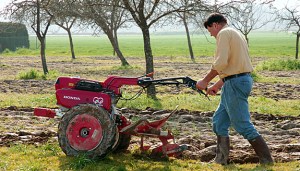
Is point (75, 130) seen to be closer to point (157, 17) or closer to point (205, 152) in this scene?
point (205, 152)

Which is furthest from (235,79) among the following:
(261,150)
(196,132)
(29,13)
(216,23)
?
(29,13)

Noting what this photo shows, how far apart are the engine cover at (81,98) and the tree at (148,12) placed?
295 inches

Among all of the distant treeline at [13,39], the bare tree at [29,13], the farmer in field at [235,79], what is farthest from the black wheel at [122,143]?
the distant treeline at [13,39]

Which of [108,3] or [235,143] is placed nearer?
[235,143]

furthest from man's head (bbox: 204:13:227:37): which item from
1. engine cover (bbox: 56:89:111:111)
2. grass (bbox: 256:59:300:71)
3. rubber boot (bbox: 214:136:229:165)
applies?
grass (bbox: 256:59:300:71)

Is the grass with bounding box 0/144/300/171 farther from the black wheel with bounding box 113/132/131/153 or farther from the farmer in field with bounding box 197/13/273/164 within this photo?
the farmer in field with bounding box 197/13/273/164

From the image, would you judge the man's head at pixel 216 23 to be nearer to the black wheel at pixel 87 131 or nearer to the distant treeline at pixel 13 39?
the black wheel at pixel 87 131

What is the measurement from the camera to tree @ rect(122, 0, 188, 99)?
14.3m

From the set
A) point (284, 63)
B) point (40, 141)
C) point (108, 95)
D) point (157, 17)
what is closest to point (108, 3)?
point (157, 17)

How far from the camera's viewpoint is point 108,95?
6.68 meters

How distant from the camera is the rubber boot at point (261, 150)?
20.2 ft

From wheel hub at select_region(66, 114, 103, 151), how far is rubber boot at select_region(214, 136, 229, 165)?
1632 millimetres

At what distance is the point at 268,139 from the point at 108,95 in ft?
10.5

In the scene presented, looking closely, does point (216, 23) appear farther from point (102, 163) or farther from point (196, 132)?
point (196, 132)
